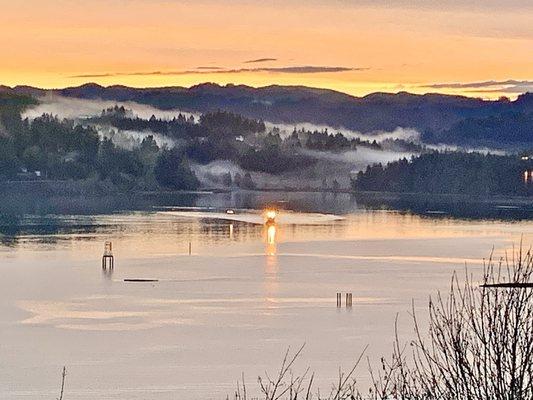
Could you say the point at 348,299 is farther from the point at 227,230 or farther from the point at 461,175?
the point at 461,175

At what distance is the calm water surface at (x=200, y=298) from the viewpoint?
2873cm

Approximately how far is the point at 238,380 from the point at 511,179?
14480 centimetres

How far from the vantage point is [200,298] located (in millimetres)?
45031

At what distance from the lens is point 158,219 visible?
3991 inches

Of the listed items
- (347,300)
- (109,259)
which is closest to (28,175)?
(109,259)

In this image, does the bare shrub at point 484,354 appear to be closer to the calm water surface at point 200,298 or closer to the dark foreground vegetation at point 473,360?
the dark foreground vegetation at point 473,360

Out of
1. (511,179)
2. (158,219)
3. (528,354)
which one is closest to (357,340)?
(528,354)

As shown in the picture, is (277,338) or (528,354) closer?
(528,354)

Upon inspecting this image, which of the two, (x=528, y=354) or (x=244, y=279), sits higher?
(x=528, y=354)

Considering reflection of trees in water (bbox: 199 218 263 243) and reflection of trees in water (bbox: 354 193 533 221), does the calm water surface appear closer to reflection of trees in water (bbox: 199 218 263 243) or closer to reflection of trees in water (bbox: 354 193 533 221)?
reflection of trees in water (bbox: 199 218 263 243)

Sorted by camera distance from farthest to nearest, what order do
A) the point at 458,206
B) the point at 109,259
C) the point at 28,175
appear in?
the point at 28,175
the point at 458,206
the point at 109,259

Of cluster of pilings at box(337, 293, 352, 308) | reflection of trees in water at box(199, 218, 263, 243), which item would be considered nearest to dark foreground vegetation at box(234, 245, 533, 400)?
cluster of pilings at box(337, 293, 352, 308)

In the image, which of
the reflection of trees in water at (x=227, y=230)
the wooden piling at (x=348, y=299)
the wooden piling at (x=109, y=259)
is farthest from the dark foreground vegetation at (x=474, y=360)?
the reflection of trees in water at (x=227, y=230)

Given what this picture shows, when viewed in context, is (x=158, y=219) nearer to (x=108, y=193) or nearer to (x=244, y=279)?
(x=244, y=279)
